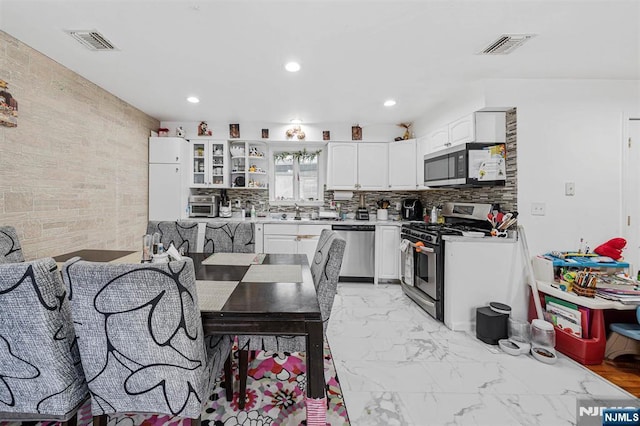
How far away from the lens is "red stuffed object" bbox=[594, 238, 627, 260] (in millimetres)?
2523

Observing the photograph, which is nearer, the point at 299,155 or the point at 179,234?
the point at 179,234

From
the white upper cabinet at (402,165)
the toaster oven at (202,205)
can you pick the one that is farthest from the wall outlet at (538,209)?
the toaster oven at (202,205)

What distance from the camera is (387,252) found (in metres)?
4.18

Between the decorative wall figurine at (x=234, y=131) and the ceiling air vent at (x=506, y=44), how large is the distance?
3.32m

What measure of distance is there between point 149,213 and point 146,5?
3.00 m

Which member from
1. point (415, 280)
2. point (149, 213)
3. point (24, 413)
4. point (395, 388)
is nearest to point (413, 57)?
point (415, 280)

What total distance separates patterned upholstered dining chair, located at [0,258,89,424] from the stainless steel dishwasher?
A: 3.29m

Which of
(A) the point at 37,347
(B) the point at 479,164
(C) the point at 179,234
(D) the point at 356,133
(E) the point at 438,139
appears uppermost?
(D) the point at 356,133

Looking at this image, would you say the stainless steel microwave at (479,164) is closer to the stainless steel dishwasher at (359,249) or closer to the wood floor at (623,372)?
the stainless steel dishwasher at (359,249)

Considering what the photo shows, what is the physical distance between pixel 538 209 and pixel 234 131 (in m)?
3.93

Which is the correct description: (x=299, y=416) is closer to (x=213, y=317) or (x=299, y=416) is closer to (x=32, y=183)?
(x=213, y=317)

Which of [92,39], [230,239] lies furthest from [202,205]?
[92,39]

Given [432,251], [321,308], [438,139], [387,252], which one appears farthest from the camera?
[387,252]

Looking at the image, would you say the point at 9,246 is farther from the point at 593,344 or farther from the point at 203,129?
the point at 593,344
